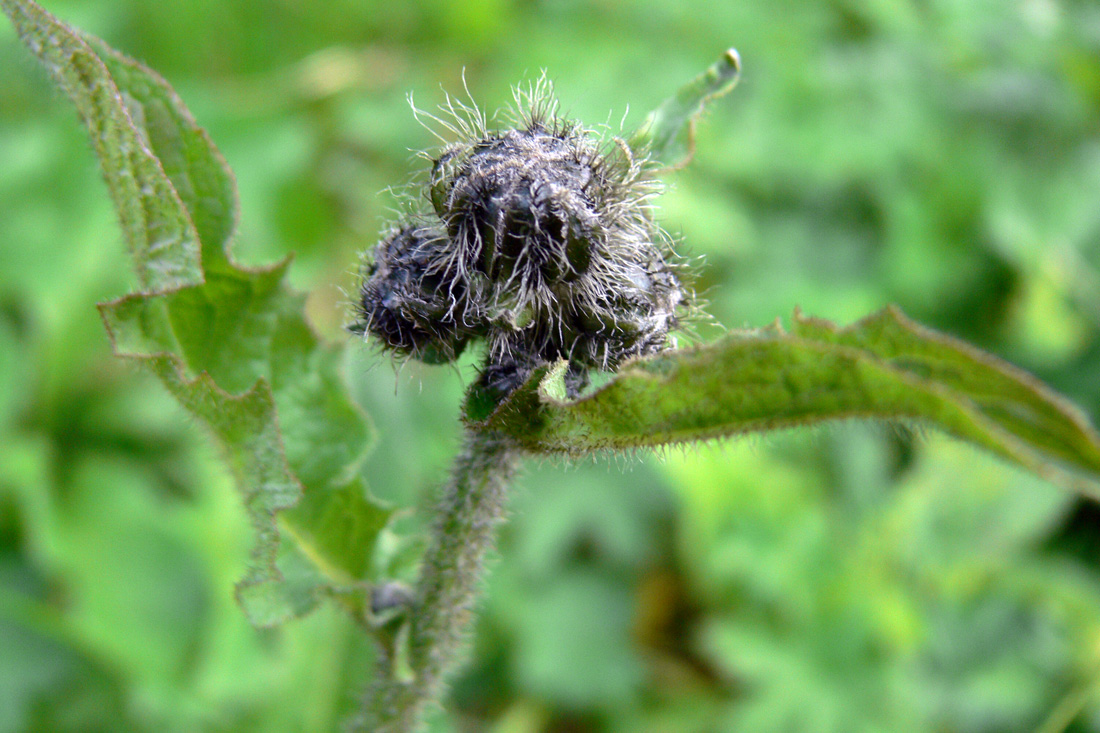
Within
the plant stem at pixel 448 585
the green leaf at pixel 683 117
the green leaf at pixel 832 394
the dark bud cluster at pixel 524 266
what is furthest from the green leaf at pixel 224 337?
the green leaf at pixel 683 117

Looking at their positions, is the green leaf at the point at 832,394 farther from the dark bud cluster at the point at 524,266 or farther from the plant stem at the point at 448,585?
the plant stem at the point at 448,585

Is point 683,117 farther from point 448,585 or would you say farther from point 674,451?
point 674,451

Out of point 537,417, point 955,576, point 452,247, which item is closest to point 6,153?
point 452,247

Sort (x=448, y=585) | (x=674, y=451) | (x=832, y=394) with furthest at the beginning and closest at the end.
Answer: (x=674, y=451) < (x=448, y=585) < (x=832, y=394)

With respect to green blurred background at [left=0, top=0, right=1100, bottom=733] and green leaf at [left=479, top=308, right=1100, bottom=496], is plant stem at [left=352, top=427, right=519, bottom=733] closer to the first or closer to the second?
green leaf at [left=479, top=308, right=1100, bottom=496]

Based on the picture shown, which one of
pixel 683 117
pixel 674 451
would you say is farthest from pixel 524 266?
pixel 674 451

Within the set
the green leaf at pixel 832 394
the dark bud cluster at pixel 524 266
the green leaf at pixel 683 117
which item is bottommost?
the green leaf at pixel 832 394

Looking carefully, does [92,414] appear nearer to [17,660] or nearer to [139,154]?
[17,660]
